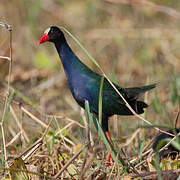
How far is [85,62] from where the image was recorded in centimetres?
545

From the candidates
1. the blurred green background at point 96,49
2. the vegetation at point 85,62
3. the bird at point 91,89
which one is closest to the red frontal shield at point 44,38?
the bird at point 91,89

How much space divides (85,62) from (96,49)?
61 centimetres

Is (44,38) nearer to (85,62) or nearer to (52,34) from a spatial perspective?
(52,34)

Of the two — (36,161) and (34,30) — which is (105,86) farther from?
(34,30)

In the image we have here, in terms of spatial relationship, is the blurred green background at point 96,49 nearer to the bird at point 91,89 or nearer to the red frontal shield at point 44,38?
the bird at point 91,89

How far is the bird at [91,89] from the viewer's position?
9.63 feet

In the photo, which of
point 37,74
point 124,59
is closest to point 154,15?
point 124,59

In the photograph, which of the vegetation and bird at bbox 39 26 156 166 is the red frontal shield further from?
the vegetation

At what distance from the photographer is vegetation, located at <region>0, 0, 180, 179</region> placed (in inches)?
120

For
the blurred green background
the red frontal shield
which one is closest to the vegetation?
the blurred green background

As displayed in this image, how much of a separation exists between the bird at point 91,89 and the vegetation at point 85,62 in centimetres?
18

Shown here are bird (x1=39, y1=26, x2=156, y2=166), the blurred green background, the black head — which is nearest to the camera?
bird (x1=39, y1=26, x2=156, y2=166)

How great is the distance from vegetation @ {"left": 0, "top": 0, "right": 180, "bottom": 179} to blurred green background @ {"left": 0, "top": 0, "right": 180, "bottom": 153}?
0.01 meters

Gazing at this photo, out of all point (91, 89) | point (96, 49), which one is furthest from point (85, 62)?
point (91, 89)
